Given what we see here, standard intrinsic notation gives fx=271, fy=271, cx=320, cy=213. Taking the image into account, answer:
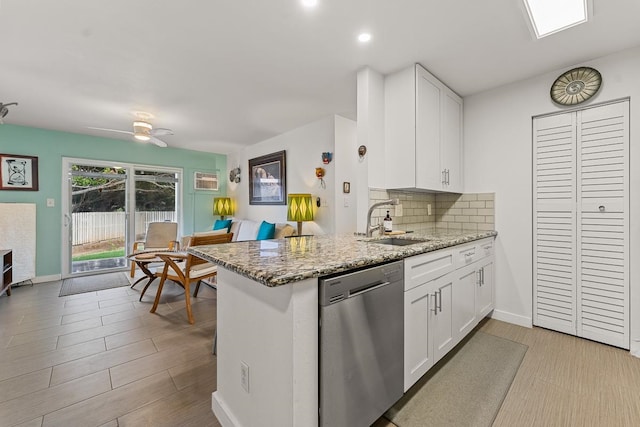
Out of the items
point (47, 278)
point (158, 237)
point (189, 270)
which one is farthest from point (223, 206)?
point (189, 270)

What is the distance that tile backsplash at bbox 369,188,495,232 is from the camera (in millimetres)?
2597

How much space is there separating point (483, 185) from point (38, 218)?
6.12m

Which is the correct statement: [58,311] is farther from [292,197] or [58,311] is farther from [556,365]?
[556,365]

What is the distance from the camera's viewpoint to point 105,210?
475cm

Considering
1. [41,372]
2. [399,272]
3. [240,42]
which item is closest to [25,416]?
[41,372]

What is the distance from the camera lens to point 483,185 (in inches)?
112

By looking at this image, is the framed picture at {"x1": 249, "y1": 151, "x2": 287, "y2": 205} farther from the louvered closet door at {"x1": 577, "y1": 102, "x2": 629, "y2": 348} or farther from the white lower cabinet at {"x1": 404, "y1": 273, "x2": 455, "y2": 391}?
the louvered closet door at {"x1": 577, "y1": 102, "x2": 629, "y2": 348}

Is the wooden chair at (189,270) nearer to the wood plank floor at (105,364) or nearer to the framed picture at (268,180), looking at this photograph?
the wood plank floor at (105,364)

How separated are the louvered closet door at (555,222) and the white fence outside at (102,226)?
232 inches

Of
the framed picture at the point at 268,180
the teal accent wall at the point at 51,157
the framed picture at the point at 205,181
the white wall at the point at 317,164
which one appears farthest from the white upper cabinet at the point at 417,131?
the teal accent wall at the point at 51,157

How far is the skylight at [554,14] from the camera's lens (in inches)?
63.1

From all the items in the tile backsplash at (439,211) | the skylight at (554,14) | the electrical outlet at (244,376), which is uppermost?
the skylight at (554,14)

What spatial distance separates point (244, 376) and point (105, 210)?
4947 millimetres

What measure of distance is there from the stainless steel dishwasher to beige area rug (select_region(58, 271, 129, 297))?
4074mm
